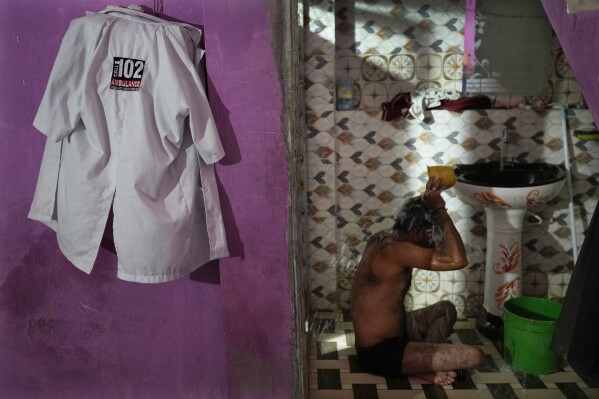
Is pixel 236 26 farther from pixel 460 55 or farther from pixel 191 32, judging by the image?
pixel 460 55

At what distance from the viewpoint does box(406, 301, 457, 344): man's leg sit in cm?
375

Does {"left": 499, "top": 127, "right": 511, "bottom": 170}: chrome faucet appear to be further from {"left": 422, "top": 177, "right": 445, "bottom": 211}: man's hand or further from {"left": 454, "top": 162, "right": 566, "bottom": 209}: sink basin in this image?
{"left": 422, "top": 177, "right": 445, "bottom": 211}: man's hand

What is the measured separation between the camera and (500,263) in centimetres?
393

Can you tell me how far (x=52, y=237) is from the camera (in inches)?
107

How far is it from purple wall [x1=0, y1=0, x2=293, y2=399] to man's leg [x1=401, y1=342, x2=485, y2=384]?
1042mm

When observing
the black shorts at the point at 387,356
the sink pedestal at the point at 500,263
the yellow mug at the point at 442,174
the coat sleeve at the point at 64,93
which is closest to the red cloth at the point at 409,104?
the sink pedestal at the point at 500,263

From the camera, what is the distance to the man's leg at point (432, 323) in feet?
12.3

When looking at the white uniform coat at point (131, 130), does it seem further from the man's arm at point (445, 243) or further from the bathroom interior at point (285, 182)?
the man's arm at point (445, 243)

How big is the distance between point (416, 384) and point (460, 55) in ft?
7.02

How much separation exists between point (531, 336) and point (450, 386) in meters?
0.54

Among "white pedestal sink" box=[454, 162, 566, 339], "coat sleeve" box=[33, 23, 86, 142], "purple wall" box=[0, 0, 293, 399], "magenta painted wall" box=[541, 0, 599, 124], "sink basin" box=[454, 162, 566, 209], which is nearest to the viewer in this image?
"magenta painted wall" box=[541, 0, 599, 124]

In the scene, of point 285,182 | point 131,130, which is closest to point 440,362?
point 285,182

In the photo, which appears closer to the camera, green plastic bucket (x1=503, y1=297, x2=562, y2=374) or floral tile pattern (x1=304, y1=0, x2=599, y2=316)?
green plastic bucket (x1=503, y1=297, x2=562, y2=374)

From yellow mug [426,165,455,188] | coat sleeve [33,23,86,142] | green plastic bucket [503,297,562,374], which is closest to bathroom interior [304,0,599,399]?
green plastic bucket [503,297,562,374]
